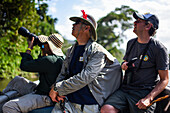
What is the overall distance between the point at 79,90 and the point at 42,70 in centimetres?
73

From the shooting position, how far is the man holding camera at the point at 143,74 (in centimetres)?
210

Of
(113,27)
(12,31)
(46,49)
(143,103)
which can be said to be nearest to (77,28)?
(46,49)

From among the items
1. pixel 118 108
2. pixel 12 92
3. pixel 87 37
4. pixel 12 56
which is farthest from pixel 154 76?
pixel 12 56

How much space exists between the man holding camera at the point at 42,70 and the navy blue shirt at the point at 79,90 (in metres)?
0.40

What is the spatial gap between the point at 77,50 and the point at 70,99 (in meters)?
0.68

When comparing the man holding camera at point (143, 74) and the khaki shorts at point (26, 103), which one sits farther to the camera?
the khaki shorts at point (26, 103)

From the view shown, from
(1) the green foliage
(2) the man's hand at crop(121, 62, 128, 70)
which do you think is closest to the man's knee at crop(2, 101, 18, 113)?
(2) the man's hand at crop(121, 62, 128, 70)

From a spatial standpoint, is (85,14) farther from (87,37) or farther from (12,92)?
(12,92)

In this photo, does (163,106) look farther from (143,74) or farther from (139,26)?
(139,26)

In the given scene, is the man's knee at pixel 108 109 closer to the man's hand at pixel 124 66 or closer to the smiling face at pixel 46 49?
the man's hand at pixel 124 66

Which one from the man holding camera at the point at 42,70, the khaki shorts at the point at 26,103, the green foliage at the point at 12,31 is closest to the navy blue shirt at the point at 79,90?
the man holding camera at the point at 42,70

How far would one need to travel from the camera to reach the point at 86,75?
2.14 metres

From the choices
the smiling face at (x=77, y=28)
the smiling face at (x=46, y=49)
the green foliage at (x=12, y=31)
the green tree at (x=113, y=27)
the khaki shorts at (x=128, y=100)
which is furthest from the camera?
the green tree at (x=113, y=27)

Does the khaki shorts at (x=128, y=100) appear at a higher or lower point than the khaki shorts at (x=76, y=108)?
higher
